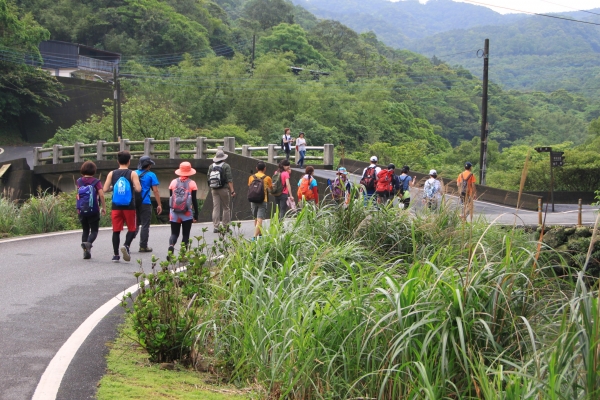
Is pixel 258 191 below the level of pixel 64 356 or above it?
above

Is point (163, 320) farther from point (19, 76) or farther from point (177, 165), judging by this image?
point (19, 76)

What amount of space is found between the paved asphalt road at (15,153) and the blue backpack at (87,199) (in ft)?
114

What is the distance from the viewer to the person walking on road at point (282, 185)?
1466cm

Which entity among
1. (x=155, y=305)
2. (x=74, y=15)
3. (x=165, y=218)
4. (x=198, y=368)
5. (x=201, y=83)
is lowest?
(x=165, y=218)

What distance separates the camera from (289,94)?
221 ft

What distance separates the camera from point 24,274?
10.6 meters

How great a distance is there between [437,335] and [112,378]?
2.59 meters

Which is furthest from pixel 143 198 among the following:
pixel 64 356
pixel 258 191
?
pixel 64 356

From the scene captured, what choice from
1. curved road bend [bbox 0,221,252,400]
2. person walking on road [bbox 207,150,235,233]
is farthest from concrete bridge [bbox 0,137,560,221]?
curved road bend [bbox 0,221,252,400]

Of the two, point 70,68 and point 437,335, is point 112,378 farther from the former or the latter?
point 70,68

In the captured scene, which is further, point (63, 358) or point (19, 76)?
point (19, 76)

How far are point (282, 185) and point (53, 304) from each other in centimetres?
677

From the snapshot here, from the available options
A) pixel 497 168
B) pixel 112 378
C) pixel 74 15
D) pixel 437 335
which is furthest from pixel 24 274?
pixel 74 15

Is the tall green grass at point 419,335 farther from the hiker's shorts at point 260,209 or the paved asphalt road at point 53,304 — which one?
the hiker's shorts at point 260,209
